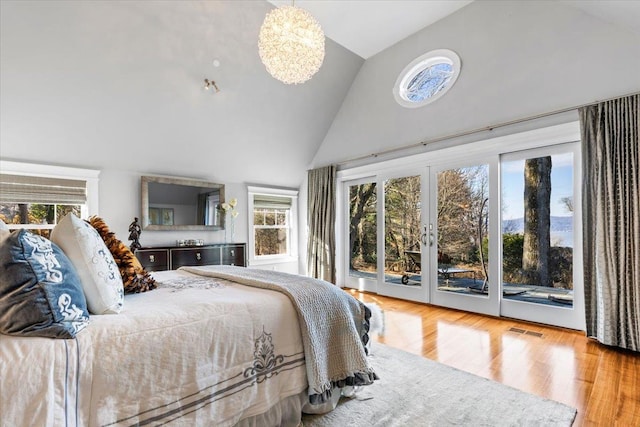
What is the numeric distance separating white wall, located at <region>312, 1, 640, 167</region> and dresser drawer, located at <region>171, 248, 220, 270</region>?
9.60ft

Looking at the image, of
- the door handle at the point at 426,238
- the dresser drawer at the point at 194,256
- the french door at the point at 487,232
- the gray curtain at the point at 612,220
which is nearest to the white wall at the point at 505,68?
the gray curtain at the point at 612,220

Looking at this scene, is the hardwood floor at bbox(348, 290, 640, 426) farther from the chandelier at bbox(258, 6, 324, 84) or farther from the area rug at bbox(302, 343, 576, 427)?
the chandelier at bbox(258, 6, 324, 84)

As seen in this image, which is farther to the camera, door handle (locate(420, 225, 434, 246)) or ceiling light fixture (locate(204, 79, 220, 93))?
door handle (locate(420, 225, 434, 246))

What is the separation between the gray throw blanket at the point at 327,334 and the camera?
1.53 metres

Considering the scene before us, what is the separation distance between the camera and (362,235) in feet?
16.6

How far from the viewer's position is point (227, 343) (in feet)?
4.31

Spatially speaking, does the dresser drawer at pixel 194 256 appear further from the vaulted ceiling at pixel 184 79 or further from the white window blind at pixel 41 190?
the white window blind at pixel 41 190

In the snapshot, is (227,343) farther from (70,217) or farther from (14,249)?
(70,217)

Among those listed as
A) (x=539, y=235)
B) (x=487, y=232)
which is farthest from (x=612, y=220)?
(x=487, y=232)

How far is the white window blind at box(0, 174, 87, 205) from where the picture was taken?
335 cm

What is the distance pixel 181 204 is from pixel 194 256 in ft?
2.63

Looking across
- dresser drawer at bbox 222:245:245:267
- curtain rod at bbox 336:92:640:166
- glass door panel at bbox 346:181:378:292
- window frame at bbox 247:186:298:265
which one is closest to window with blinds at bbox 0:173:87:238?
dresser drawer at bbox 222:245:245:267

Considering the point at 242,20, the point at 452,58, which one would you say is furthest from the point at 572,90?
the point at 242,20

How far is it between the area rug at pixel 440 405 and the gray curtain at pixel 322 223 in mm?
3083
